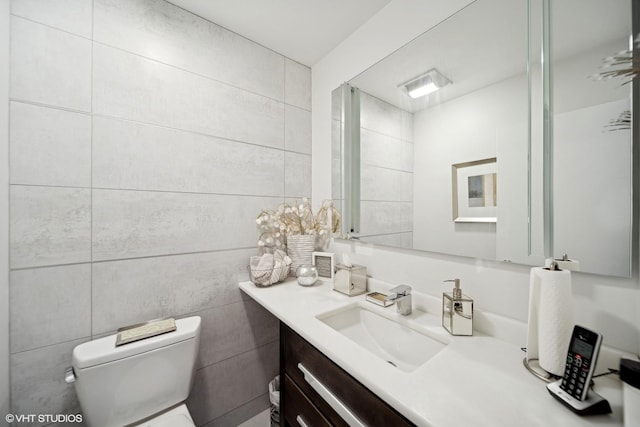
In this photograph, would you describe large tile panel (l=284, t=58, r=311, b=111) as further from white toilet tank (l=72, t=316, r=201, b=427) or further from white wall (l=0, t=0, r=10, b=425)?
white toilet tank (l=72, t=316, r=201, b=427)

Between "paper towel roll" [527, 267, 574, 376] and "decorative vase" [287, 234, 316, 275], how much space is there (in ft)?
3.43

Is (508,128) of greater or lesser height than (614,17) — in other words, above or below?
below

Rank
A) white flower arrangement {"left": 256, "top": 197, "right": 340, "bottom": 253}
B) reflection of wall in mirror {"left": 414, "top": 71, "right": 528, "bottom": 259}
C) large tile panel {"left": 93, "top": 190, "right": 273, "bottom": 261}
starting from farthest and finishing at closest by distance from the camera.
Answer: white flower arrangement {"left": 256, "top": 197, "right": 340, "bottom": 253}
large tile panel {"left": 93, "top": 190, "right": 273, "bottom": 261}
reflection of wall in mirror {"left": 414, "top": 71, "right": 528, "bottom": 259}

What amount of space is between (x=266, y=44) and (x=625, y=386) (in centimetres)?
192

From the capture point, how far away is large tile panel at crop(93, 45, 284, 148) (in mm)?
987

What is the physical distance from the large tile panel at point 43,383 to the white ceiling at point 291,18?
1613 mm

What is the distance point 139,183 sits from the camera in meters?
1.05

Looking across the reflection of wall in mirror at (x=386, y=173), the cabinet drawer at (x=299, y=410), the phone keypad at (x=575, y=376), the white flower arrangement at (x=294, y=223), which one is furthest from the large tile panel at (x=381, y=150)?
the cabinet drawer at (x=299, y=410)

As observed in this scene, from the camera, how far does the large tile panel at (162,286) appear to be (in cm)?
98

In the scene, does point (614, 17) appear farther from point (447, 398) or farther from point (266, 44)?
point (266, 44)

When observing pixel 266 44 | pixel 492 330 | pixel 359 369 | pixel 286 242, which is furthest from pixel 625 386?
pixel 266 44

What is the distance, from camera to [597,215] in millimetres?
613

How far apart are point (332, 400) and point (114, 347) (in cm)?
84

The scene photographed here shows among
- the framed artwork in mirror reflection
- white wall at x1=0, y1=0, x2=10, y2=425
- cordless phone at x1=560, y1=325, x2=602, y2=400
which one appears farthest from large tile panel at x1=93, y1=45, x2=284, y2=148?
cordless phone at x1=560, y1=325, x2=602, y2=400
